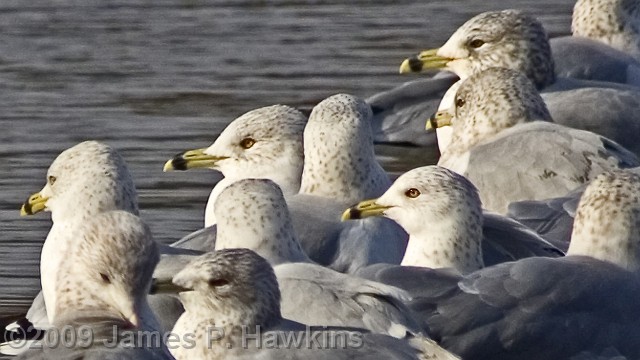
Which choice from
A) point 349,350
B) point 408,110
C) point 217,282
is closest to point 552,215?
point 217,282

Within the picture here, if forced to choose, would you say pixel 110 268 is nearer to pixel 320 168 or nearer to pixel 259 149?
pixel 320 168

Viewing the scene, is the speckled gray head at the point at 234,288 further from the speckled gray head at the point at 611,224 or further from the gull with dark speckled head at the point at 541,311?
the speckled gray head at the point at 611,224

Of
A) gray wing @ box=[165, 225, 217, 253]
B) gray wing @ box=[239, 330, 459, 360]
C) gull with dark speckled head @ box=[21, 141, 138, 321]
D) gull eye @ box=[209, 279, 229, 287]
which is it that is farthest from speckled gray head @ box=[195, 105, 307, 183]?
gray wing @ box=[239, 330, 459, 360]

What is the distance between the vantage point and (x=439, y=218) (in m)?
8.05

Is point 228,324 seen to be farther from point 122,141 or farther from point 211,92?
point 211,92

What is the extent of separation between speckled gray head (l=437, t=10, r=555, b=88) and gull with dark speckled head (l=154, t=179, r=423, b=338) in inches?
152

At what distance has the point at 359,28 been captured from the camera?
15289 millimetres

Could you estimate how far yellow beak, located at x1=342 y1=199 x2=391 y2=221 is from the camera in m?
8.30

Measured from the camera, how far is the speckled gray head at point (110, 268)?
261 inches

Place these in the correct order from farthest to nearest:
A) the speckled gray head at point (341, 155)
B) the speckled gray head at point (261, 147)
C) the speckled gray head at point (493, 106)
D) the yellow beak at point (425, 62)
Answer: the yellow beak at point (425, 62)
the speckled gray head at point (493, 106)
the speckled gray head at point (261, 147)
the speckled gray head at point (341, 155)

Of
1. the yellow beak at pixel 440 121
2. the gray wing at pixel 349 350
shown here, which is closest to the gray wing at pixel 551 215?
the yellow beak at pixel 440 121

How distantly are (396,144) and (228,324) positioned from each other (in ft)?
19.6

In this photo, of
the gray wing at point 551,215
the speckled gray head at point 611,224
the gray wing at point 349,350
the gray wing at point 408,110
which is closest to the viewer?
the gray wing at point 349,350

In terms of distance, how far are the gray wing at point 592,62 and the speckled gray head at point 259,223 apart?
463 cm
